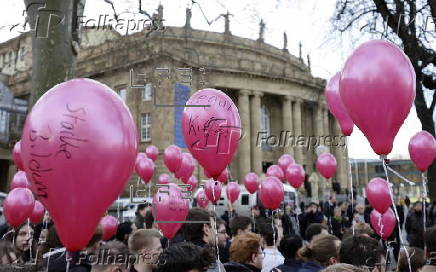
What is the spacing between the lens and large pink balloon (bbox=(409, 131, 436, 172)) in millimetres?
6426

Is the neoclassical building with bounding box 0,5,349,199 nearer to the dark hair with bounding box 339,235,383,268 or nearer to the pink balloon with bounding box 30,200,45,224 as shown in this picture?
the pink balloon with bounding box 30,200,45,224

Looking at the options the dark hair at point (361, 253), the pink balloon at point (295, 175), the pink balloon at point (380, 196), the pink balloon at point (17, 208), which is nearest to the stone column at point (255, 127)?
the pink balloon at point (295, 175)

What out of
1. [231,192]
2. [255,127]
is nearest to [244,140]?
[255,127]

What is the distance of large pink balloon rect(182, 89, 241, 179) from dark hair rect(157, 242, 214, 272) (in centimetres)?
161

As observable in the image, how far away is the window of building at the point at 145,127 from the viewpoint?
30.2 metres

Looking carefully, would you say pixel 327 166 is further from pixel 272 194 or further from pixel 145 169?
pixel 145 169

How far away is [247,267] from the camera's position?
3531 millimetres

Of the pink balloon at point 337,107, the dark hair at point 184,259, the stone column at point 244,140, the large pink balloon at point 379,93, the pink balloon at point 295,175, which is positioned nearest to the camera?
the dark hair at point 184,259

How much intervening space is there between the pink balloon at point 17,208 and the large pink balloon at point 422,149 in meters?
5.87

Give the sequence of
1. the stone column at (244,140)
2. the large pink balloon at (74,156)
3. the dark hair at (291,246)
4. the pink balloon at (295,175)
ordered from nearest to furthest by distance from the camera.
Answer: the large pink balloon at (74,156) → the dark hair at (291,246) → the pink balloon at (295,175) → the stone column at (244,140)

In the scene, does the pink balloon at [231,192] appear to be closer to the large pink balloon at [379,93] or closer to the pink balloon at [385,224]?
the pink balloon at [385,224]

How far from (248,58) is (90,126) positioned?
124 feet

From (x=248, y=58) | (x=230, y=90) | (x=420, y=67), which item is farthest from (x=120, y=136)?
(x=248, y=58)

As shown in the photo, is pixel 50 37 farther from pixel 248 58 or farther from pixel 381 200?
pixel 248 58
